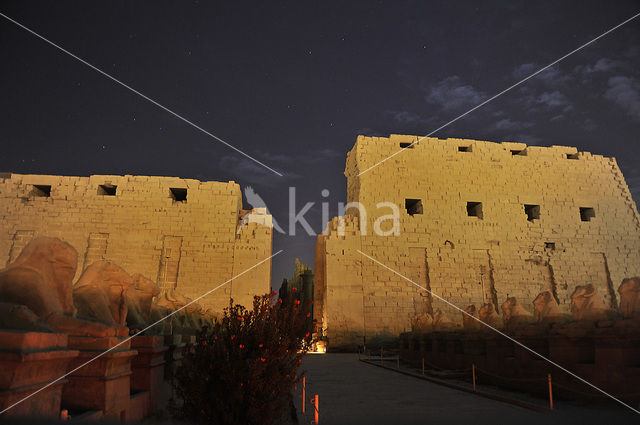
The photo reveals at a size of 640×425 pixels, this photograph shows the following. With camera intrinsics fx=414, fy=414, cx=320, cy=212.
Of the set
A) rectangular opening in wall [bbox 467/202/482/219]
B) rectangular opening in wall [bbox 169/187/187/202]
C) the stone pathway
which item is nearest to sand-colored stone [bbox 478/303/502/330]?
the stone pathway

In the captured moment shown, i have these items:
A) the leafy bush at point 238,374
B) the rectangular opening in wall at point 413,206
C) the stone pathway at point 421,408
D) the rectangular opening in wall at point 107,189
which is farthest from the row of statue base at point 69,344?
the rectangular opening in wall at point 107,189

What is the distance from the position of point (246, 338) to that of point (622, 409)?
3831 millimetres

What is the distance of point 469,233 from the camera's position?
1769 centimetres

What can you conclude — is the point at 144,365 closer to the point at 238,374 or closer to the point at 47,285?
the point at 238,374

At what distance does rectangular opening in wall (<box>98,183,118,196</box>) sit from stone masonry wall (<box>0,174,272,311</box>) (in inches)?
1.6

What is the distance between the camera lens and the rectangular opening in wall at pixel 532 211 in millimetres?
18688

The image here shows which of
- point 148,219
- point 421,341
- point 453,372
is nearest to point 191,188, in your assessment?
point 148,219

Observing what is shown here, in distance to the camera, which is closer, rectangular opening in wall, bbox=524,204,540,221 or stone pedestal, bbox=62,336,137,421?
stone pedestal, bbox=62,336,137,421

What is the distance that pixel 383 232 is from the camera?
17.0 meters

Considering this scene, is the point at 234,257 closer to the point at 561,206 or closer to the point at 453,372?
the point at 453,372

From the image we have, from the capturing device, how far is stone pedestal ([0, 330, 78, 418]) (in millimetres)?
1960

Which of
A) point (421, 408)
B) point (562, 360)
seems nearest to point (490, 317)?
point (562, 360)

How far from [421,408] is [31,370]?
3.82m

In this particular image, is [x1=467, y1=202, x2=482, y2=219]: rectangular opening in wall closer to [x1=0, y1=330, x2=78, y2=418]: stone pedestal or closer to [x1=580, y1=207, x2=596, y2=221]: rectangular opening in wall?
[x1=580, y1=207, x2=596, y2=221]: rectangular opening in wall
